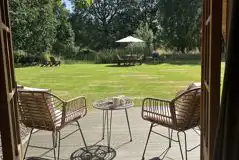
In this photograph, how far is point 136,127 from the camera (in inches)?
152

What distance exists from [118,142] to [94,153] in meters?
0.37

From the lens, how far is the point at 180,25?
72.6ft

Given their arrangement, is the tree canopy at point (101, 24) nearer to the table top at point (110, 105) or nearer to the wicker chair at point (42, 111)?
the table top at point (110, 105)

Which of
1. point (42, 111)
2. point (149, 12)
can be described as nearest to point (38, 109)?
point (42, 111)

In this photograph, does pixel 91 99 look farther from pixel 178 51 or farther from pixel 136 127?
pixel 178 51

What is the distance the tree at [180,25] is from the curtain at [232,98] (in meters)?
21.2

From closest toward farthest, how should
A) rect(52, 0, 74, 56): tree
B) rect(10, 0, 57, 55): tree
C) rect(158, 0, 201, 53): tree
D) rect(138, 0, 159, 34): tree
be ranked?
rect(10, 0, 57, 55): tree < rect(158, 0, 201, 53): tree < rect(52, 0, 74, 56): tree < rect(138, 0, 159, 34): tree

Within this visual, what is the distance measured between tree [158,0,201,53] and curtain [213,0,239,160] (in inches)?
836

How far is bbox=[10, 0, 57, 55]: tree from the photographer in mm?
15954

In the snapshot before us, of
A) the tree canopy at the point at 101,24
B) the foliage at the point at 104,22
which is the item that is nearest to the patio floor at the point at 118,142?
the tree canopy at the point at 101,24

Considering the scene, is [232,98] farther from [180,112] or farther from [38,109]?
[38,109]

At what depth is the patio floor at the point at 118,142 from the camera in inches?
118

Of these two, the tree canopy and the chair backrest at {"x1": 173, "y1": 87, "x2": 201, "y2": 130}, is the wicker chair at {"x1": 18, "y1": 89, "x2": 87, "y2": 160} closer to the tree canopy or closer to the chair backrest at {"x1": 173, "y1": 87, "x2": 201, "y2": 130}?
the chair backrest at {"x1": 173, "y1": 87, "x2": 201, "y2": 130}

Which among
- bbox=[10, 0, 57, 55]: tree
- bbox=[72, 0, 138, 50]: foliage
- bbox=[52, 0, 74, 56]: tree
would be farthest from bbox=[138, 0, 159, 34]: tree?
bbox=[10, 0, 57, 55]: tree
